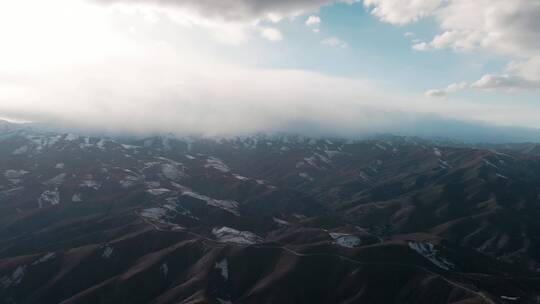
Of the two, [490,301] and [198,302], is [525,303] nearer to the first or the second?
[490,301]

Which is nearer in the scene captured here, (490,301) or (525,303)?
(490,301)

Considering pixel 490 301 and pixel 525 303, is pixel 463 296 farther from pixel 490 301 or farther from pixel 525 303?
pixel 525 303

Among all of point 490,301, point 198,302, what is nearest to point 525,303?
point 490,301

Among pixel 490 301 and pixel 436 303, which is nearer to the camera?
pixel 490 301

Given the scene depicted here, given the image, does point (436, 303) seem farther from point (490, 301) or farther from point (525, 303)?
point (525, 303)

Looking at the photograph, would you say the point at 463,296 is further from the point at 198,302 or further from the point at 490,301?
the point at 198,302

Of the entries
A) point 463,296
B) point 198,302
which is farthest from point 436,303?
point 198,302

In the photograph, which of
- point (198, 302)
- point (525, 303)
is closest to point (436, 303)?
point (525, 303)

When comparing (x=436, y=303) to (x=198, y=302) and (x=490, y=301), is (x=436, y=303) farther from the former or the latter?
(x=198, y=302)

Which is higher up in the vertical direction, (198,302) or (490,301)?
(490,301)
